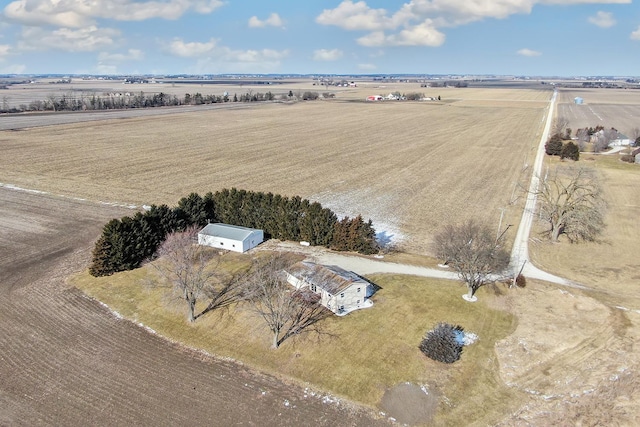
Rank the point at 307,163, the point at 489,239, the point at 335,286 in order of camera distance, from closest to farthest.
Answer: the point at 335,286
the point at 489,239
the point at 307,163

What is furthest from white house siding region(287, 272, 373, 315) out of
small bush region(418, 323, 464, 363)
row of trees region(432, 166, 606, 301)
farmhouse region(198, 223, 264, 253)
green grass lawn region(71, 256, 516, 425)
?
farmhouse region(198, 223, 264, 253)

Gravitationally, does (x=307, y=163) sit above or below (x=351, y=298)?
above

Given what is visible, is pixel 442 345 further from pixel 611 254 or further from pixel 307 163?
pixel 307 163

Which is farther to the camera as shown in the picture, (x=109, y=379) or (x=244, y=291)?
(x=244, y=291)

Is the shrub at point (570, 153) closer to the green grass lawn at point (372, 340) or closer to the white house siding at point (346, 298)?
the green grass lawn at point (372, 340)

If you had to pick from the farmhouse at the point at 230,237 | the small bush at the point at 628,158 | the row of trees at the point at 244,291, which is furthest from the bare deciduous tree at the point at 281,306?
the small bush at the point at 628,158

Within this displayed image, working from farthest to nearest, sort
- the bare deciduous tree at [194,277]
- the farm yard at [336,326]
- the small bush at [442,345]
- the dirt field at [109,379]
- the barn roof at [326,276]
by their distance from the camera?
the barn roof at [326,276]
the bare deciduous tree at [194,277]
the small bush at [442,345]
the farm yard at [336,326]
the dirt field at [109,379]

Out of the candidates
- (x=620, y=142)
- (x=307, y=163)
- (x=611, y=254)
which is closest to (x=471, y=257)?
(x=611, y=254)
